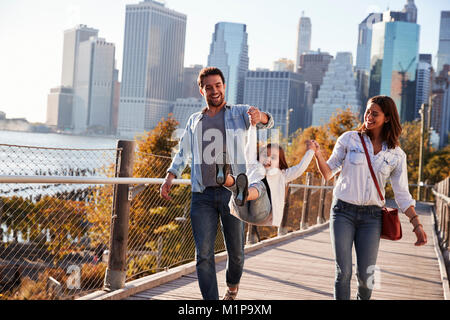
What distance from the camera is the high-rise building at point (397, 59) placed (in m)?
183

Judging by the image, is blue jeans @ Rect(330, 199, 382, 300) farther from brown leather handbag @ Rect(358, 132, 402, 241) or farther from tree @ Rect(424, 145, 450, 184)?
tree @ Rect(424, 145, 450, 184)

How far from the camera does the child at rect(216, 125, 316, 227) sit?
10.2 ft

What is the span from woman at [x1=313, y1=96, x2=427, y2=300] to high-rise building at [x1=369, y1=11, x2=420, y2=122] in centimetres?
18434

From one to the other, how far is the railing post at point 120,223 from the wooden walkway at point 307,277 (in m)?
0.20

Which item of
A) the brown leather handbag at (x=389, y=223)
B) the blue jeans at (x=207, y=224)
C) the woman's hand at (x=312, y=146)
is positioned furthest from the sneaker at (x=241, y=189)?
the brown leather handbag at (x=389, y=223)

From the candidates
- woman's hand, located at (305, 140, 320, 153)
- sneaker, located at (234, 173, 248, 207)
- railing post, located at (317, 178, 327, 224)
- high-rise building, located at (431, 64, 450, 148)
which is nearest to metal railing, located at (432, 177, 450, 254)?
railing post, located at (317, 178, 327, 224)

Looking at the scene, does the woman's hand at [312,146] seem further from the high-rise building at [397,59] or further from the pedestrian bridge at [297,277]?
the high-rise building at [397,59]

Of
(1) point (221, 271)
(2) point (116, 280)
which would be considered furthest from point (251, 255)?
(2) point (116, 280)

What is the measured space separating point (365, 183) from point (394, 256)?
5027mm
